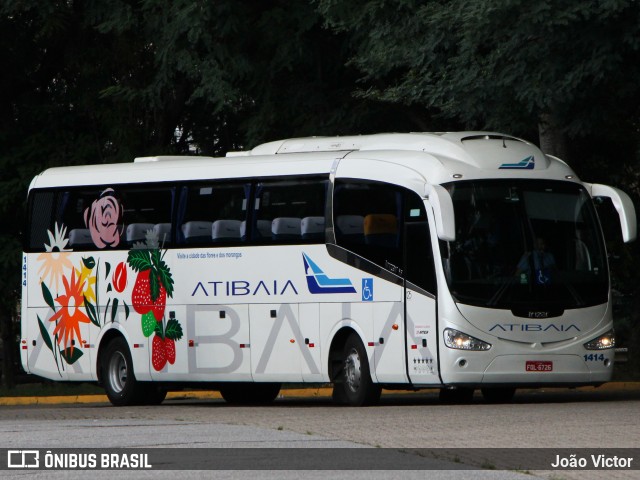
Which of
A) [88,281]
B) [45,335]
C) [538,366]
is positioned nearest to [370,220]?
[538,366]

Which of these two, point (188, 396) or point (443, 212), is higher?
point (443, 212)

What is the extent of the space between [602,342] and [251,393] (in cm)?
618

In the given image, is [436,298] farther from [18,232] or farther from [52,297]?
[18,232]

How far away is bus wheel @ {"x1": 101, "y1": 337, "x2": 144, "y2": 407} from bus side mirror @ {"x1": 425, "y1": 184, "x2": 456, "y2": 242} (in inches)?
247

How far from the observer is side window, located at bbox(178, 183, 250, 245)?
23156mm

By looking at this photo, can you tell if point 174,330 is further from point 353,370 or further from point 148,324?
point 353,370

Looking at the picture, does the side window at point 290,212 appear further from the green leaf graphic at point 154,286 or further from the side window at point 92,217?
the side window at point 92,217

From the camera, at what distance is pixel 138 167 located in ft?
81.5

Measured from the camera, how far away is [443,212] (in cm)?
2038

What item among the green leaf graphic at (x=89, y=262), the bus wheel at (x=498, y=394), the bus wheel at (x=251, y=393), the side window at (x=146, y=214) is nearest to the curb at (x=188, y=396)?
the bus wheel at (x=251, y=393)

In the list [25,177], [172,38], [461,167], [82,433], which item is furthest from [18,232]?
[82,433]

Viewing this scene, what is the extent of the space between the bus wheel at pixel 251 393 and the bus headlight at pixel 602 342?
226 inches

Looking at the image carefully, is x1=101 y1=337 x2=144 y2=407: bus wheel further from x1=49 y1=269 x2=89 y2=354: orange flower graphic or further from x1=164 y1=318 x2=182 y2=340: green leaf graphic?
x1=164 y1=318 x2=182 y2=340: green leaf graphic

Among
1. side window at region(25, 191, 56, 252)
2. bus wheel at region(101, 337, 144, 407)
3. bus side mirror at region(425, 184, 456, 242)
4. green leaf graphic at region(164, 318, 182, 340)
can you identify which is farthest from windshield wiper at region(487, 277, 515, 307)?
side window at region(25, 191, 56, 252)
